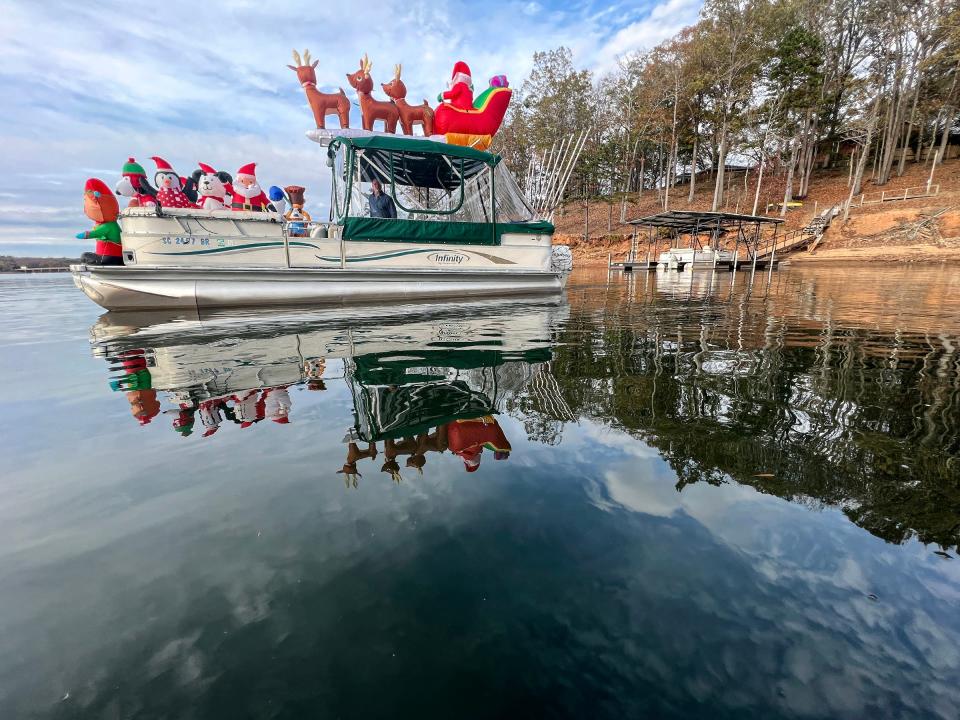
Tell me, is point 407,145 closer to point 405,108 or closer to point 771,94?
point 405,108

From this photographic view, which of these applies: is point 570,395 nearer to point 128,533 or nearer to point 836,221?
point 128,533

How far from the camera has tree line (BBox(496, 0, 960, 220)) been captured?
2934cm

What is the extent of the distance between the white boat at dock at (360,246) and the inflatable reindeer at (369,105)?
794 millimetres

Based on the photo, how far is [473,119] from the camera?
9.76 metres

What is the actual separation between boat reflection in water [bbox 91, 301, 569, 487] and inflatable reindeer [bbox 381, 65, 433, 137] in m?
4.83

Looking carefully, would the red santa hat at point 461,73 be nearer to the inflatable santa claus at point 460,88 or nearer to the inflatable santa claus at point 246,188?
the inflatable santa claus at point 460,88

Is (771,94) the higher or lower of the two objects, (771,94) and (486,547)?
the higher

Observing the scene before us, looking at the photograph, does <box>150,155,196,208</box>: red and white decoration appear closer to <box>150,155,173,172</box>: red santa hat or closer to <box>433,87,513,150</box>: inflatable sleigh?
<box>150,155,173,172</box>: red santa hat

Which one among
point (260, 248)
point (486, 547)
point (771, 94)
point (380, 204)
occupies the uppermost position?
point (771, 94)

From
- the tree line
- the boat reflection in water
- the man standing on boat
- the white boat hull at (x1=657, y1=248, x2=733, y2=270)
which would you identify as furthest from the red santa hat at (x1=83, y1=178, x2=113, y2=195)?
the tree line

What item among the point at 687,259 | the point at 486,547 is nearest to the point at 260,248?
the point at 486,547

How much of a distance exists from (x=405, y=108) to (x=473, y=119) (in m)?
1.50

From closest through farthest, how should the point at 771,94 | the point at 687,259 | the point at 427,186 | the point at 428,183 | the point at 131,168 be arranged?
the point at 131,168 → the point at 428,183 → the point at 427,186 → the point at 687,259 → the point at 771,94

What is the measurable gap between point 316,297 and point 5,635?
812 cm
